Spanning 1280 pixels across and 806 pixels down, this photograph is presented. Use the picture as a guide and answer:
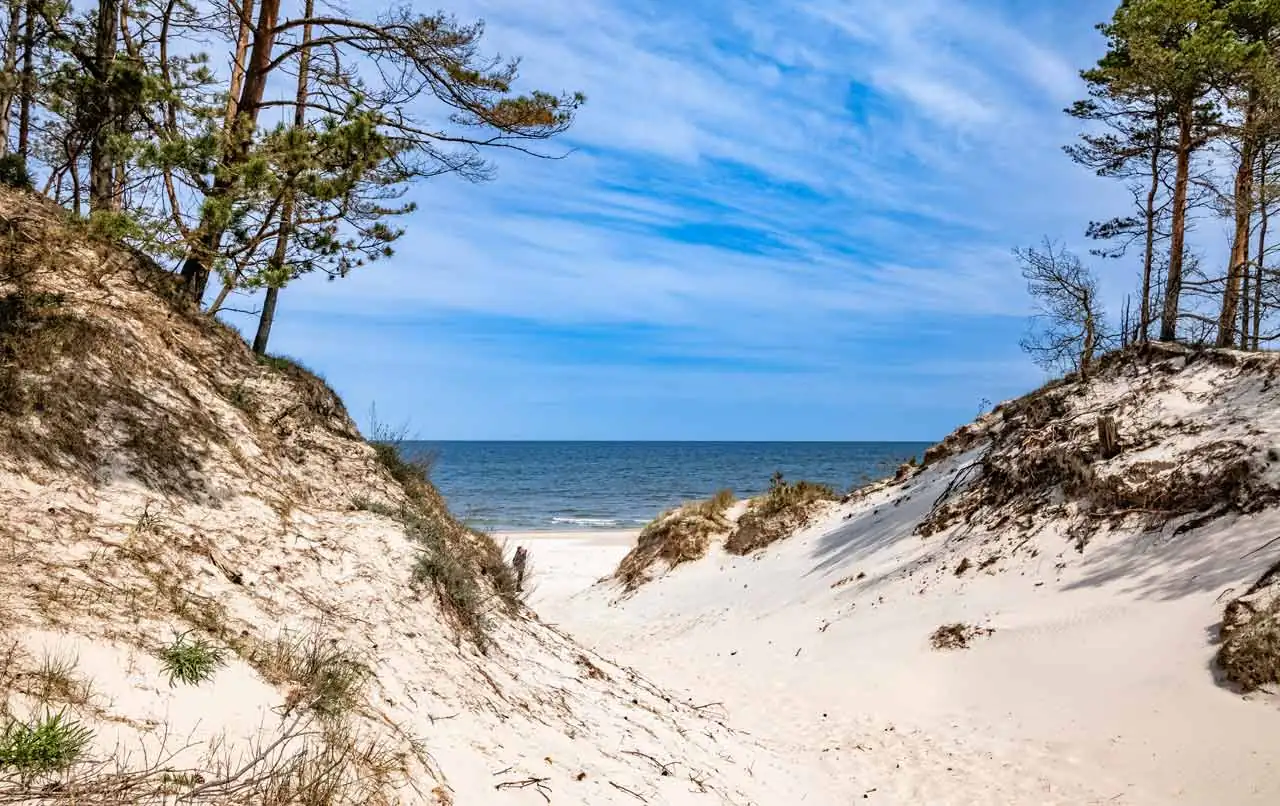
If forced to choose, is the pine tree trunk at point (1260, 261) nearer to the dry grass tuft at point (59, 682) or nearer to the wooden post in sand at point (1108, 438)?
the wooden post in sand at point (1108, 438)

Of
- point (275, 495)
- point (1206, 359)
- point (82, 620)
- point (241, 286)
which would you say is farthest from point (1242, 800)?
point (241, 286)

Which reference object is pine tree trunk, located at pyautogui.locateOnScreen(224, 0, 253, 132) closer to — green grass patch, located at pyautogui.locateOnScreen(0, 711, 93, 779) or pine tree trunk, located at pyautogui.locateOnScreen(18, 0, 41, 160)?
pine tree trunk, located at pyautogui.locateOnScreen(18, 0, 41, 160)

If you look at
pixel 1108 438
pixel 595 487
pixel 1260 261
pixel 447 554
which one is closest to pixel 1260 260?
pixel 1260 261

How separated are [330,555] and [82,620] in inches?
106

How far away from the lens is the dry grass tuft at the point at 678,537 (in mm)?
19953

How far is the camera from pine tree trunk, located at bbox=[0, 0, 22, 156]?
1040cm

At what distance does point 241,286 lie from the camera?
870cm

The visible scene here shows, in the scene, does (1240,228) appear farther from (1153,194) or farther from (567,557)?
(567,557)

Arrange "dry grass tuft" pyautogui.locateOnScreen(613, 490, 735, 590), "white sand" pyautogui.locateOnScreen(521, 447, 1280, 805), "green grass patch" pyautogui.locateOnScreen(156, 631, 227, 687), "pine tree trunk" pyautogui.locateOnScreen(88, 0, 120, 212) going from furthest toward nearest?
"dry grass tuft" pyautogui.locateOnScreen(613, 490, 735, 590) → "pine tree trunk" pyautogui.locateOnScreen(88, 0, 120, 212) → "white sand" pyautogui.locateOnScreen(521, 447, 1280, 805) → "green grass patch" pyautogui.locateOnScreen(156, 631, 227, 687)

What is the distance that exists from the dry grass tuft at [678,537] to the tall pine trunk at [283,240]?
1099 cm

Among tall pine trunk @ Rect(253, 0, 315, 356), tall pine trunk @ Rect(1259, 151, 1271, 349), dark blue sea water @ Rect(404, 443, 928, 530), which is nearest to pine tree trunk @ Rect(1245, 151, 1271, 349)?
tall pine trunk @ Rect(1259, 151, 1271, 349)

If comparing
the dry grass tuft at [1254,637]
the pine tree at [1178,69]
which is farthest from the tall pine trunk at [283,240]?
the pine tree at [1178,69]

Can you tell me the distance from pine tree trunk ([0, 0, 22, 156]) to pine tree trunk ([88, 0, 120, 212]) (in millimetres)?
1012

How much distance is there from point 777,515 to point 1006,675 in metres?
10.9
